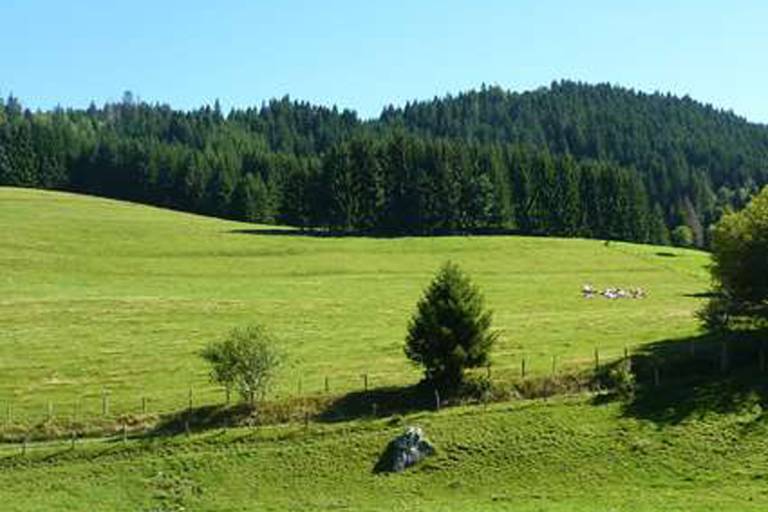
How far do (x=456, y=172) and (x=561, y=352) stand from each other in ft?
315

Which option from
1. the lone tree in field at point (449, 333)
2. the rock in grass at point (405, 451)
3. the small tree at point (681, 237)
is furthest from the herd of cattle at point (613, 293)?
the small tree at point (681, 237)

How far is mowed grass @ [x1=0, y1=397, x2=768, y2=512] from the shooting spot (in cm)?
4278

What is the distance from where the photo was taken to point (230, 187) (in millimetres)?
187375

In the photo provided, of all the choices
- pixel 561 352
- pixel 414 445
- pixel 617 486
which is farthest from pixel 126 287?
pixel 617 486

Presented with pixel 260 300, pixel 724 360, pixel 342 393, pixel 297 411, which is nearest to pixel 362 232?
pixel 260 300

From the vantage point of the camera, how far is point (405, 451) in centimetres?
4697

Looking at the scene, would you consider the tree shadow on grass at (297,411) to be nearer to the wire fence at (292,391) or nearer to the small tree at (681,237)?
the wire fence at (292,391)

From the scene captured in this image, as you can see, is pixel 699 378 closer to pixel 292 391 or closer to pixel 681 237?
pixel 292 391

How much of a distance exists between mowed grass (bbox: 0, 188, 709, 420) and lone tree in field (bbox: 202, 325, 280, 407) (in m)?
2.90

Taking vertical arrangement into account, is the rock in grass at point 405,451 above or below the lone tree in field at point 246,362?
below

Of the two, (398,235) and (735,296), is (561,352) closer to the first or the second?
(735,296)

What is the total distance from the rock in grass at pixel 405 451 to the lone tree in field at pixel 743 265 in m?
25.6

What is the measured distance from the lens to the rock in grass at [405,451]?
153 feet

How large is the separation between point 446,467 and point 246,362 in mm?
13575
